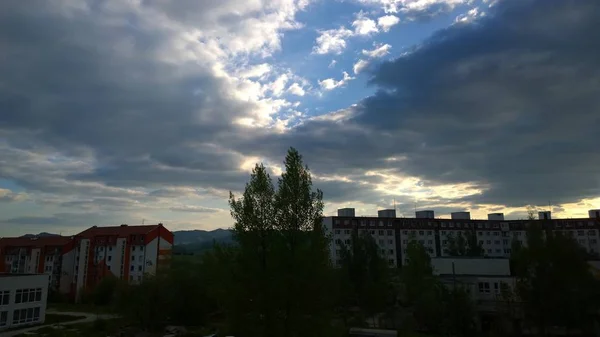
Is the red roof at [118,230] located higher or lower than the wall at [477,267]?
higher

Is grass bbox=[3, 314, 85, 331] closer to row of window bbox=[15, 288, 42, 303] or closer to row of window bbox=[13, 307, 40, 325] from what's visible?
row of window bbox=[13, 307, 40, 325]

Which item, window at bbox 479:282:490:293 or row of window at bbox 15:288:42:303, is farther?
window at bbox 479:282:490:293

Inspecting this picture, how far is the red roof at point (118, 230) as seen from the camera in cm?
6844

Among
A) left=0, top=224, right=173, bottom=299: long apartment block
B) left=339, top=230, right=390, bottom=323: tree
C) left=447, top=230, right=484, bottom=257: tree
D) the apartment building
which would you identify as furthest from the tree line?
the apartment building

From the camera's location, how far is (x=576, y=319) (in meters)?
24.2

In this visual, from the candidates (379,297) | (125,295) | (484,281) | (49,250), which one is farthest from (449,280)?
(49,250)

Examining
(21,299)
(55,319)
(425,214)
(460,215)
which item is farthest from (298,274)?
(460,215)

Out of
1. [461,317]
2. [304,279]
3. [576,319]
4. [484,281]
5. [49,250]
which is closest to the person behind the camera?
[304,279]

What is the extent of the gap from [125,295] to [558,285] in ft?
128

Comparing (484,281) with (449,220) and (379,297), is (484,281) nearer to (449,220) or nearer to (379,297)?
(379,297)

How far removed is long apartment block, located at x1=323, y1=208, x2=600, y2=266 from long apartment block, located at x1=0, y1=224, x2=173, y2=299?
34.2 metres

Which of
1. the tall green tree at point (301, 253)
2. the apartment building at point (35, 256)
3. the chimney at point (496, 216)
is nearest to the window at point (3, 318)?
the apartment building at point (35, 256)

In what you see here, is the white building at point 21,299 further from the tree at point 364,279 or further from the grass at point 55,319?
the tree at point 364,279

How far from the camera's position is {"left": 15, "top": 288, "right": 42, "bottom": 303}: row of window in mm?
44969
